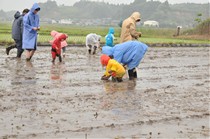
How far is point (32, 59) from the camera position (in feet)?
56.6

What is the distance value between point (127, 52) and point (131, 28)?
196 centimetres

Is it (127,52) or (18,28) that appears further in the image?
(18,28)

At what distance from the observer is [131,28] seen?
46.4 ft

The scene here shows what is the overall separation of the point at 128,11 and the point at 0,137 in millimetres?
131641

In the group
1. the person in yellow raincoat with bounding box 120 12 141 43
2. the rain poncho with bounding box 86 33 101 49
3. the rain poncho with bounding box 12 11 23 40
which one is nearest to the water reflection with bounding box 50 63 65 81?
the person in yellow raincoat with bounding box 120 12 141 43

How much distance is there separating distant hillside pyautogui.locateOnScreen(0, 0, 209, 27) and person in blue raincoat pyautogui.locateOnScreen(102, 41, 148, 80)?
99.5 meters

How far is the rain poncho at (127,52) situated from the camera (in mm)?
12172

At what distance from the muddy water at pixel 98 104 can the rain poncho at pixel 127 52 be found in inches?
19.9

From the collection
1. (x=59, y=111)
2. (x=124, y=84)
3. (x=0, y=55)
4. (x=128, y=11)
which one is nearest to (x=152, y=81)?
(x=124, y=84)

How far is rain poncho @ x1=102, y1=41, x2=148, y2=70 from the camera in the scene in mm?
12172

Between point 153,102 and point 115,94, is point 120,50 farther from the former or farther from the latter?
point 153,102

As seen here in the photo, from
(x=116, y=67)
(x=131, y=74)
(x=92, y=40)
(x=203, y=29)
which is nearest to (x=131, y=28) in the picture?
(x=131, y=74)

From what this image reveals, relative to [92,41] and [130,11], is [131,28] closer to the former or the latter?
[92,41]

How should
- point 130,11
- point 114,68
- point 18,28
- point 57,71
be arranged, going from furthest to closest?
point 130,11
point 18,28
point 57,71
point 114,68
